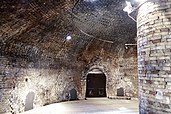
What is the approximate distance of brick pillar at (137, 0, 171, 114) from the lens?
366 centimetres

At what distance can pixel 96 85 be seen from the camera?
1273 cm

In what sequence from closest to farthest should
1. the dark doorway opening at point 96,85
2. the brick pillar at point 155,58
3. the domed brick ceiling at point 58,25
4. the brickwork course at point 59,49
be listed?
the brick pillar at point 155,58 < the domed brick ceiling at point 58,25 < the brickwork course at point 59,49 < the dark doorway opening at point 96,85

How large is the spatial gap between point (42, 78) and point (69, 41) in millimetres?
2122

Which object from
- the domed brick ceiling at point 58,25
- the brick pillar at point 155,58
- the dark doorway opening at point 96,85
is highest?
the domed brick ceiling at point 58,25

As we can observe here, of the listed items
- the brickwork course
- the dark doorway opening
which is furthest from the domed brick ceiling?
the dark doorway opening

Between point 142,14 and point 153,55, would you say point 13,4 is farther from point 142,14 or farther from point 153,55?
point 153,55

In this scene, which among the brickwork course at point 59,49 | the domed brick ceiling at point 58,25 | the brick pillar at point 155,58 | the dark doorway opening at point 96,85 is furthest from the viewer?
the dark doorway opening at point 96,85

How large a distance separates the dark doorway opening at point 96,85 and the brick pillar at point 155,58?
8088 millimetres

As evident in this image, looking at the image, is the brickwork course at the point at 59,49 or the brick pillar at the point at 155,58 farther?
the brickwork course at the point at 59,49

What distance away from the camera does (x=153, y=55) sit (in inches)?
156

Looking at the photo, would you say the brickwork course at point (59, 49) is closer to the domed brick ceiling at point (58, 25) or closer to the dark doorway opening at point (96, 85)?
the domed brick ceiling at point (58, 25)

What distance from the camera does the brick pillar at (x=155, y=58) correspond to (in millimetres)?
3664

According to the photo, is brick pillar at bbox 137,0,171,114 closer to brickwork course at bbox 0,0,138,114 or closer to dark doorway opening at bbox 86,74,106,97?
brickwork course at bbox 0,0,138,114

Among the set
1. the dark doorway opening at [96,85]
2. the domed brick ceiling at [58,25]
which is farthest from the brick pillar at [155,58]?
the dark doorway opening at [96,85]
